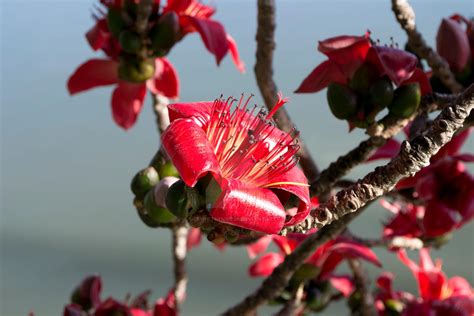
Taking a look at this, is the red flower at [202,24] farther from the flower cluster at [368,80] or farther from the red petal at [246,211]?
the red petal at [246,211]

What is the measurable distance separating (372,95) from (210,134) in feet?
0.92

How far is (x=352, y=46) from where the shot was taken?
90 cm

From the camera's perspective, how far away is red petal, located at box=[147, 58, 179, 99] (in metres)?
1.34

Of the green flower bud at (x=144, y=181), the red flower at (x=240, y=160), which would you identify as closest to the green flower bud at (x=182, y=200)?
the red flower at (x=240, y=160)

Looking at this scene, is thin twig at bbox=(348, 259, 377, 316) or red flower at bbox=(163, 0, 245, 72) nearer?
red flower at bbox=(163, 0, 245, 72)

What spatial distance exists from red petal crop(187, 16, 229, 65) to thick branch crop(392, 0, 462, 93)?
285mm

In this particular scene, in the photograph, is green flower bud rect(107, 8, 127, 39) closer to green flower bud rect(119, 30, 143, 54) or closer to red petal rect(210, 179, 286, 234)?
green flower bud rect(119, 30, 143, 54)

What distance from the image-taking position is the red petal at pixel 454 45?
39.4 inches

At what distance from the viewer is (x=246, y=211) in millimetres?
604

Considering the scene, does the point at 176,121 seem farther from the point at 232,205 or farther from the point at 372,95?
the point at 372,95

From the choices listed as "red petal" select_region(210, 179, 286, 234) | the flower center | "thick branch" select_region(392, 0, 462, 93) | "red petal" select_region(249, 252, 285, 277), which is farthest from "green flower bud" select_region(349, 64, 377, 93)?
"red petal" select_region(249, 252, 285, 277)

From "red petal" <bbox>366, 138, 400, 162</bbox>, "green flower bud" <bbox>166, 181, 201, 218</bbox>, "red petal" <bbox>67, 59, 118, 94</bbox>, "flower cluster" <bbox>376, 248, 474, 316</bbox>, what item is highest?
"red petal" <bbox>67, 59, 118, 94</bbox>

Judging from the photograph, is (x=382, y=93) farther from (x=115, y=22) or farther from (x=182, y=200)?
(x=115, y=22)

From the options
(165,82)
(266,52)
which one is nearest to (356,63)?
(266,52)
